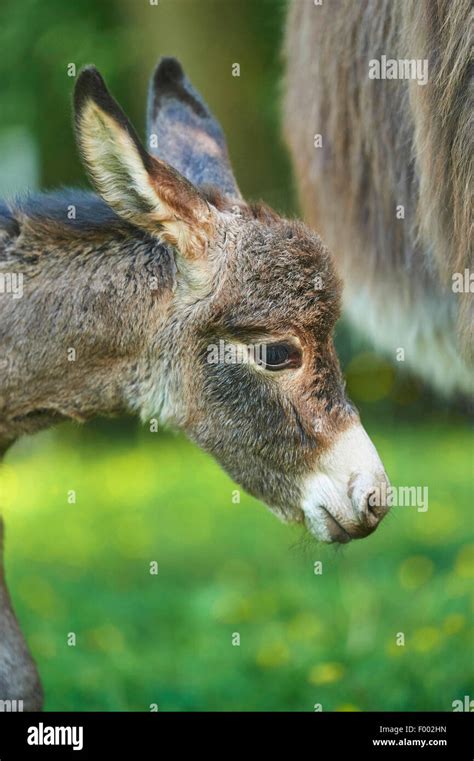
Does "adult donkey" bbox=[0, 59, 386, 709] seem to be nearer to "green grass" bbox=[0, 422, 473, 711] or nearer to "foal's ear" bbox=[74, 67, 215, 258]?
"foal's ear" bbox=[74, 67, 215, 258]

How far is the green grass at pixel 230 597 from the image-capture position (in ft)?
17.6

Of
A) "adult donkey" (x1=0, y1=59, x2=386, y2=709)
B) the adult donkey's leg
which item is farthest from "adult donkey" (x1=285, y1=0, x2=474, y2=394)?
the adult donkey's leg

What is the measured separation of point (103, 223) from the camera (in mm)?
3932

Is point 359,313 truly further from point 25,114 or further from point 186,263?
point 25,114

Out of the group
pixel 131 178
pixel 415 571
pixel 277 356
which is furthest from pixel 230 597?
pixel 131 178

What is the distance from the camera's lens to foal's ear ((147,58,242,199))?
448 centimetres

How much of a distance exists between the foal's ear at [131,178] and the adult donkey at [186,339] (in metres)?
0.01

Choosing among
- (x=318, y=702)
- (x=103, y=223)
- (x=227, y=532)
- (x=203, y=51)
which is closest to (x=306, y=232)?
(x=103, y=223)

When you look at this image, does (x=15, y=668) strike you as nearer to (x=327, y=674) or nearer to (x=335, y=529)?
(x=335, y=529)

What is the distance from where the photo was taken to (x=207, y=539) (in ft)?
29.2

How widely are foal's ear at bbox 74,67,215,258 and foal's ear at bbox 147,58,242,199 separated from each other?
55 centimetres

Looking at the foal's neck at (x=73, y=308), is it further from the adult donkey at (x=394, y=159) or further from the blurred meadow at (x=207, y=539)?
the adult donkey at (x=394, y=159)

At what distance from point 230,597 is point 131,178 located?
3.46m
